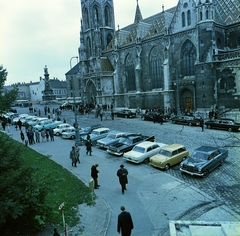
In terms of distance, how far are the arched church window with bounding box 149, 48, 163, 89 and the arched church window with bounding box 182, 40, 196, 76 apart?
5.94 metres

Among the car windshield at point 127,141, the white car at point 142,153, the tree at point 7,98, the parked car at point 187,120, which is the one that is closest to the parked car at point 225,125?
the parked car at point 187,120

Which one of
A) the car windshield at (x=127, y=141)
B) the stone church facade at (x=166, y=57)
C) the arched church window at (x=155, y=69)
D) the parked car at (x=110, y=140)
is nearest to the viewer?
the car windshield at (x=127, y=141)

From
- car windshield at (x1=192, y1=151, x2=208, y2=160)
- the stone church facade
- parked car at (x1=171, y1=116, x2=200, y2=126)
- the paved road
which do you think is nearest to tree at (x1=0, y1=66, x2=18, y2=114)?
the paved road

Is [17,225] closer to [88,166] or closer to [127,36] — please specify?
[88,166]

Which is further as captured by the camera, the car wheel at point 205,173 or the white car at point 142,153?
the white car at point 142,153

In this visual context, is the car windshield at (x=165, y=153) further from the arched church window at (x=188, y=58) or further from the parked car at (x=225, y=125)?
the arched church window at (x=188, y=58)

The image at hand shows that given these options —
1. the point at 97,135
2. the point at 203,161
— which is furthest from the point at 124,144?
the point at 203,161

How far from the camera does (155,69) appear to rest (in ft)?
145

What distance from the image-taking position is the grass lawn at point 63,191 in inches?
356

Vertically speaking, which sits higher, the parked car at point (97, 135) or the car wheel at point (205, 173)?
the parked car at point (97, 135)

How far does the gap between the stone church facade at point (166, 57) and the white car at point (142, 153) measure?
10896mm

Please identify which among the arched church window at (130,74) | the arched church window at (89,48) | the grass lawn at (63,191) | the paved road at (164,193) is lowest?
the paved road at (164,193)

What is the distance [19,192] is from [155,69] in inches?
1576

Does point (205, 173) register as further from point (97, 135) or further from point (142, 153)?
point (97, 135)
